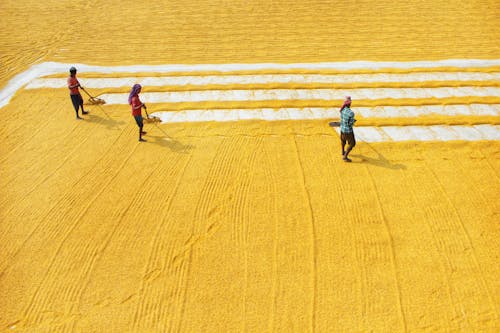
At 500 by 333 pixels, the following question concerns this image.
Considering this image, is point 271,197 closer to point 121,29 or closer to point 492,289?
point 492,289

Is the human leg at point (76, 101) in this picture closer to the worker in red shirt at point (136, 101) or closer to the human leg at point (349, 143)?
the worker in red shirt at point (136, 101)

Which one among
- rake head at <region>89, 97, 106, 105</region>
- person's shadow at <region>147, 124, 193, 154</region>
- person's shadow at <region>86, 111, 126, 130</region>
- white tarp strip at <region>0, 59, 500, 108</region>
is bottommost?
person's shadow at <region>147, 124, 193, 154</region>

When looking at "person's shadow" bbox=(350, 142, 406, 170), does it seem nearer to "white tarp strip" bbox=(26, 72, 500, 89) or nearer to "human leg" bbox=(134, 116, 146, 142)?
"white tarp strip" bbox=(26, 72, 500, 89)

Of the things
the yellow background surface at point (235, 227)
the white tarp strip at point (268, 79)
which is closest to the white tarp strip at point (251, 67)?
the white tarp strip at point (268, 79)

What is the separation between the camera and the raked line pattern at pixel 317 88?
975 centimetres

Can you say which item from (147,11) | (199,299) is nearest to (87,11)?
(147,11)

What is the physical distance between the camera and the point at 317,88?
37.1 feet

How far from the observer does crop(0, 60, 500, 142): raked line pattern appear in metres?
9.75

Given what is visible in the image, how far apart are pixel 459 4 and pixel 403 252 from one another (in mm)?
16852

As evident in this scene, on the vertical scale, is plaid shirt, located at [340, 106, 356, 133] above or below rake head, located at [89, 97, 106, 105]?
above

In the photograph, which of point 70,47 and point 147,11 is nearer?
point 70,47

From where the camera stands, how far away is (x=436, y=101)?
1048cm

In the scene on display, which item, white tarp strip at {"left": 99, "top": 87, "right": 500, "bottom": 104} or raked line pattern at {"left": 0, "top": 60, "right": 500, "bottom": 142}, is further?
white tarp strip at {"left": 99, "top": 87, "right": 500, "bottom": 104}

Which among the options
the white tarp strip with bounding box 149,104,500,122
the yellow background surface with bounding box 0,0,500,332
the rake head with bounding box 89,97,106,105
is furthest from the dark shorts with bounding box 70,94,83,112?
the white tarp strip with bounding box 149,104,500,122
